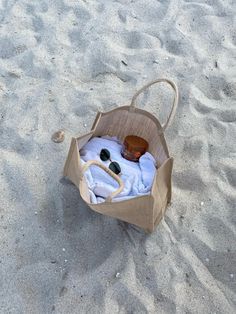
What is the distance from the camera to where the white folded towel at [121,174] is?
1.64 metres

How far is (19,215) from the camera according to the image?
165 cm

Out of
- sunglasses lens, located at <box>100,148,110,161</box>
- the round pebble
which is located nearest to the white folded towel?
sunglasses lens, located at <box>100,148,110,161</box>

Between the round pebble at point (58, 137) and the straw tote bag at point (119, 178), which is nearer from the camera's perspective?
the straw tote bag at point (119, 178)

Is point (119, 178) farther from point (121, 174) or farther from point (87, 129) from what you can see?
point (87, 129)

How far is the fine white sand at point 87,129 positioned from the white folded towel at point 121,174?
0.09 m

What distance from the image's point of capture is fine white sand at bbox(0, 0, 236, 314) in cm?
148

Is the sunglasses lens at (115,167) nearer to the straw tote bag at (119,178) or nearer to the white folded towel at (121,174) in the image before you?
the white folded towel at (121,174)

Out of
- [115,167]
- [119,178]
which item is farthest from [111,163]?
[119,178]

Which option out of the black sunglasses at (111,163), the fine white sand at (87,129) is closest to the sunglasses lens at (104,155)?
the black sunglasses at (111,163)

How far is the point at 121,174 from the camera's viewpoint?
1716 millimetres

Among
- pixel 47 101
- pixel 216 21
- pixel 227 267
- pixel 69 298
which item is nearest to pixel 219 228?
pixel 227 267

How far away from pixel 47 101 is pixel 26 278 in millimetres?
834

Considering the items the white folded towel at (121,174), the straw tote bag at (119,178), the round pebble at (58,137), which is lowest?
the round pebble at (58,137)

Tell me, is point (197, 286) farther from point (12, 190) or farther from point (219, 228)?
point (12, 190)
